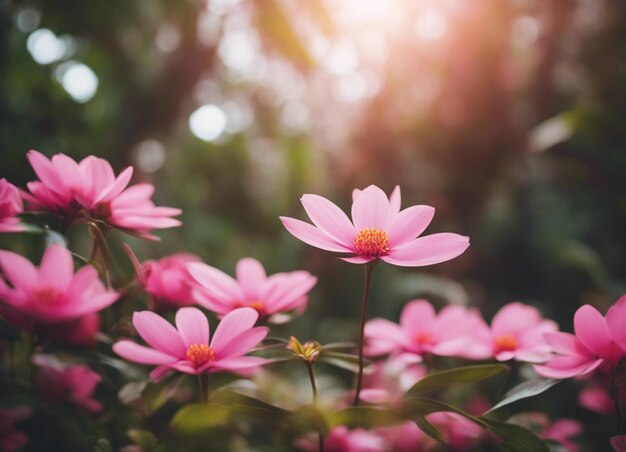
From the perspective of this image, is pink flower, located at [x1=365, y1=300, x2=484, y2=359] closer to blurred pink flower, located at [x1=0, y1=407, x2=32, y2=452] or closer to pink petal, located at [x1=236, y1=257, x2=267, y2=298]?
pink petal, located at [x1=236, y1=257, x2=267, y2=298]

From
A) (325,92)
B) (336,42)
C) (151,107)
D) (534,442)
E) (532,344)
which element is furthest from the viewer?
(325,92)

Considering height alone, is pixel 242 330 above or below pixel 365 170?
below

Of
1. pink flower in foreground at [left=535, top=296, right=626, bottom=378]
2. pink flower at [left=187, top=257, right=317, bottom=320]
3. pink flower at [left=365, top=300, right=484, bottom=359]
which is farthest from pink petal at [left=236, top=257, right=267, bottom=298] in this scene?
pink flower in foreground at [left=535, top=296, right=626, bottom=378]

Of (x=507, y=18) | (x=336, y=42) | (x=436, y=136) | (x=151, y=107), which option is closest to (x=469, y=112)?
(x=436, y=136)

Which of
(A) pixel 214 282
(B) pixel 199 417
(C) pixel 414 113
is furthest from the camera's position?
(C) pixel 414 113

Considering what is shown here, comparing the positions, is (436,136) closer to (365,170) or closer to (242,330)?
(365,170)

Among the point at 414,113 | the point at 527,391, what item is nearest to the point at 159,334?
the point at 527,391

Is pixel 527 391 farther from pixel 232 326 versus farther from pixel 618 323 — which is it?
pixel 232 326

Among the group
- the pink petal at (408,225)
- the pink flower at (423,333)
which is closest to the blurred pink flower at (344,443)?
the pink flower at (423,333)

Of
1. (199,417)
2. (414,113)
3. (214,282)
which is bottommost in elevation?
(199,417)
